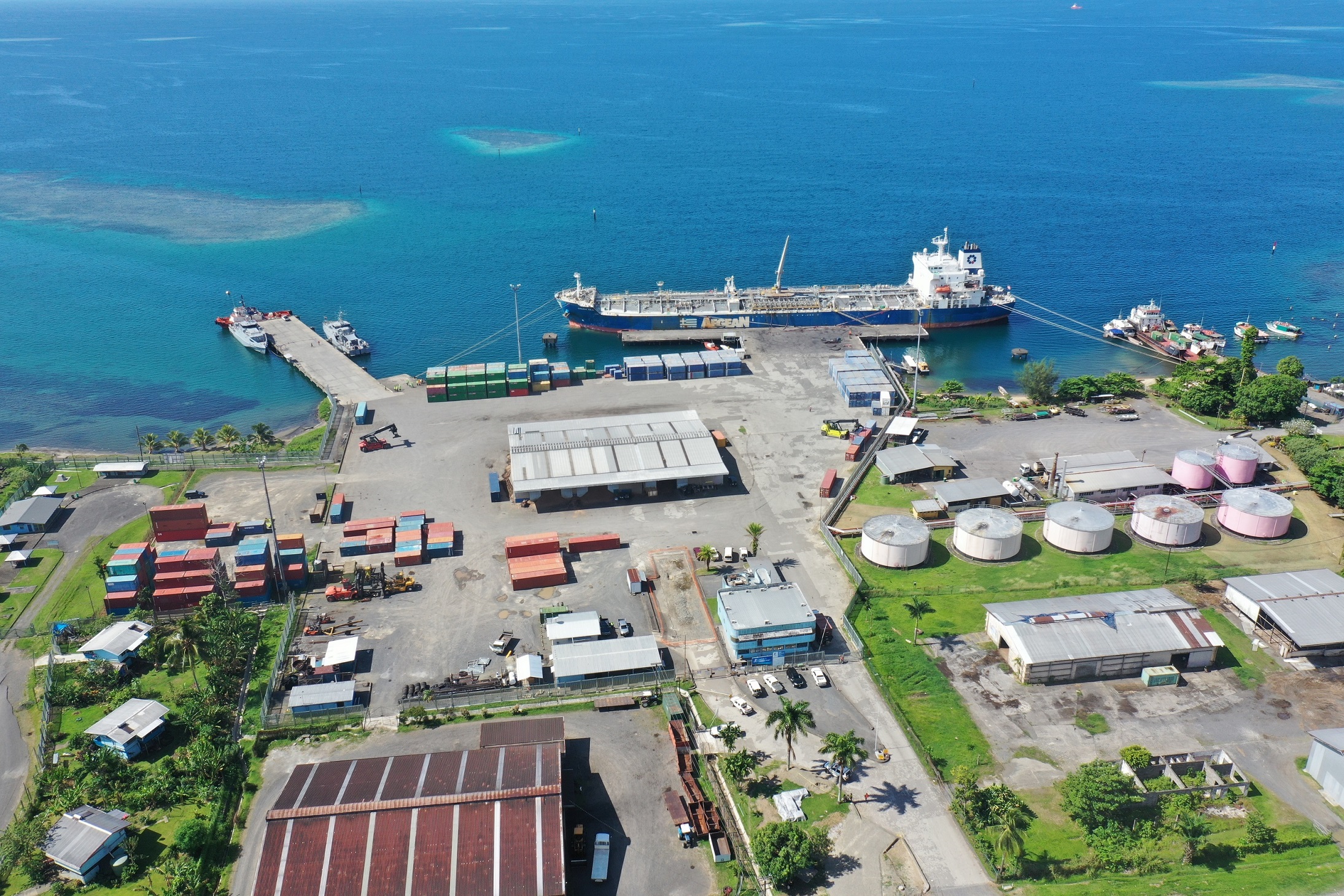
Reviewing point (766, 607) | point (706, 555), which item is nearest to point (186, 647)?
point (706, 555)

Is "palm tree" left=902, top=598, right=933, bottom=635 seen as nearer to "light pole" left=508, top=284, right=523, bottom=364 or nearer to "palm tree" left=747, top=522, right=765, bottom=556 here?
"palm tree" left=747, top=522, right=765, bottom=556

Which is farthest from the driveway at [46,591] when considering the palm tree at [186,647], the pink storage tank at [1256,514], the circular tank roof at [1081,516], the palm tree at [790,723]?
the pink storage tank at [1256,514]

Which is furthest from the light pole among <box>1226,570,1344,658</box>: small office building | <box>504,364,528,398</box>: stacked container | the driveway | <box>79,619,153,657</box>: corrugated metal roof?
<box>1226,570,1344,658</box>: small office building

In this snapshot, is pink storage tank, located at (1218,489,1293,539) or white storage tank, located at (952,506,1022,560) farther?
pink storage tank, located at (1218,489,1293,539)

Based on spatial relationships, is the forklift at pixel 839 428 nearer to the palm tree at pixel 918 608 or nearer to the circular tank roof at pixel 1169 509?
the circular tank roof at pixel 1169 509

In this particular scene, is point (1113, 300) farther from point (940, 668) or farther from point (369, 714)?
point (369, 714)

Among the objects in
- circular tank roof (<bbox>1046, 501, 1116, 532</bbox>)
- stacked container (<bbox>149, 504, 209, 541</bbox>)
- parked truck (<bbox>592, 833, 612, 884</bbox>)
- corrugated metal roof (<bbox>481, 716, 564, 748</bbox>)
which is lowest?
parked truck (<bbox>592, 833, 612, 884</bbox>)
